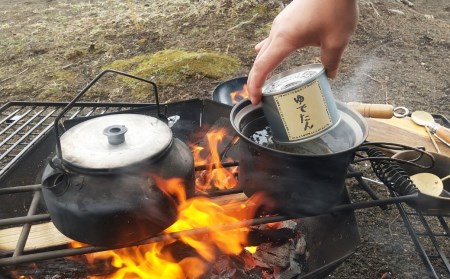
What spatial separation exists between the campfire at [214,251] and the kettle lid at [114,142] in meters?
0.42

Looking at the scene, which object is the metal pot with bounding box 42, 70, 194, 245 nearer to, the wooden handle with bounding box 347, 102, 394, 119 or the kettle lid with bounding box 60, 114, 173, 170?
the kettle lid with bounding box 60, 114, 173, 170

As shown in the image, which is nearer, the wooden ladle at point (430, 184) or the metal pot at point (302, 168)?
the metal pot at point (302, 168)

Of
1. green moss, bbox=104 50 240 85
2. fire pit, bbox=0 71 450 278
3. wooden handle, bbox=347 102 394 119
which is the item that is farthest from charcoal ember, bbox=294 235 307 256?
green moss, bbox=104 50 240 85

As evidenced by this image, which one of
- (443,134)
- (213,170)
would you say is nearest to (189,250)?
(213,170)

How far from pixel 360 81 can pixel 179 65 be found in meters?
2.16

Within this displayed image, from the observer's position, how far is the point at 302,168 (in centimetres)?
159

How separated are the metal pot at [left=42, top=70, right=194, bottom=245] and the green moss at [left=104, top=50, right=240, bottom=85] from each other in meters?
2.91

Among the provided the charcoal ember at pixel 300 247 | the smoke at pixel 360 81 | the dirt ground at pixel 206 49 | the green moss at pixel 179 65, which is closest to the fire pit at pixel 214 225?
the charcoal ember at pixel 300 247

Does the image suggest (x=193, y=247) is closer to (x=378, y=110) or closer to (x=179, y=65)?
(x=378, y=110)

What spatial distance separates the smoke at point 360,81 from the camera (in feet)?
13.9

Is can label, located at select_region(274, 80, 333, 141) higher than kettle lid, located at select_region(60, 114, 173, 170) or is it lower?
higher

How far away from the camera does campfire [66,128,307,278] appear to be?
78.0 inches

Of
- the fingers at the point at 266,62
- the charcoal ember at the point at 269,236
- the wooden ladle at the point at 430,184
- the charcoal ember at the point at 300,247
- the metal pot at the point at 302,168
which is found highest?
the fingers at the point at 266,62

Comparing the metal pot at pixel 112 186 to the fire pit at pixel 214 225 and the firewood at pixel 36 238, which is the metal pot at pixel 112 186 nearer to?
the fire pit at pixel 214 225
